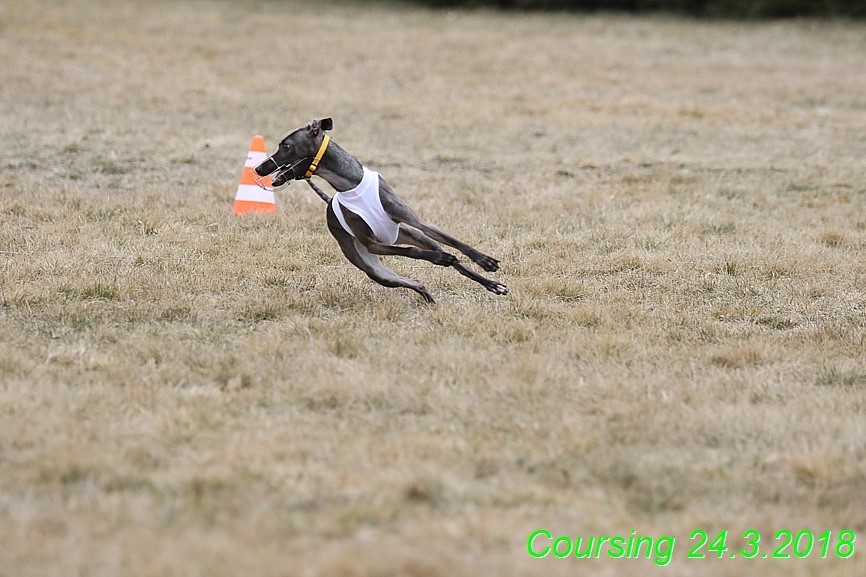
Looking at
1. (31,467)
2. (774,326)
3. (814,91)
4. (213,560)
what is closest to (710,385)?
(774,326)

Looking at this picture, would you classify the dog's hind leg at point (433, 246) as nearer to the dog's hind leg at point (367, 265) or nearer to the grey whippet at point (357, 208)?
the grey whippet at point (357, 208)

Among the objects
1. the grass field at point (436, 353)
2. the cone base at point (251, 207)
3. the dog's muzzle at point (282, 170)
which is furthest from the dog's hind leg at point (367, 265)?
the cone base at point (251, 207)

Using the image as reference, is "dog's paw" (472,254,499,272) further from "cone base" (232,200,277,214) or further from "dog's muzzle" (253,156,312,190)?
"cone base" (232,200,277,214)

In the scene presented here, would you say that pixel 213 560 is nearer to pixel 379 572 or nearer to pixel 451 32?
pixel 379 572

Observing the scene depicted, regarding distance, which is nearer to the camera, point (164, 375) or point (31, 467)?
point (31, 467)

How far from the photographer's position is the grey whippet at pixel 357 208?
718cm

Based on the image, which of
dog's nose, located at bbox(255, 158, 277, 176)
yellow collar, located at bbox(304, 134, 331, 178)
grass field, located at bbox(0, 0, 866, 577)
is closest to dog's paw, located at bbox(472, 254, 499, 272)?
grass field, located at bbox(0, 0, 866, 577)

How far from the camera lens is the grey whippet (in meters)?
7.18

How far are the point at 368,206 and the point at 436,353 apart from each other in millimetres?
1487

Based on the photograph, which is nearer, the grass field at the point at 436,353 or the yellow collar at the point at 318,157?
the grass field at the point at 436,353

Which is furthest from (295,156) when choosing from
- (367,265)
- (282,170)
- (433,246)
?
(433,246)

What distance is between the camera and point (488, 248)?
9062 millimetres

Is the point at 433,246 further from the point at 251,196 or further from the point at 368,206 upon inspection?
the point at 251,196

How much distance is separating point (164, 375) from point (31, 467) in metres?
1.25
